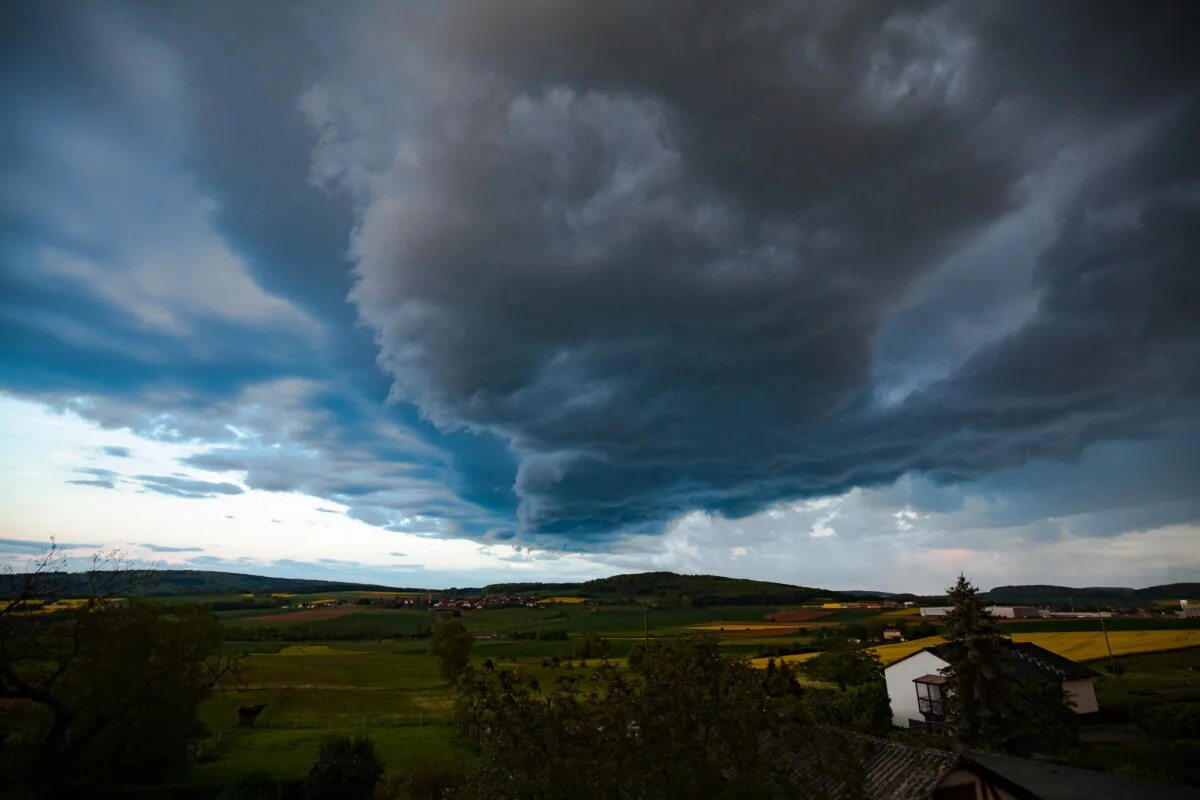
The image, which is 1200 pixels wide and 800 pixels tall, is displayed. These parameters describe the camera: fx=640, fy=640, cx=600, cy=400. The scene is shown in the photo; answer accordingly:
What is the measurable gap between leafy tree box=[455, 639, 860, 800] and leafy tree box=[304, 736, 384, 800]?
34.5 m

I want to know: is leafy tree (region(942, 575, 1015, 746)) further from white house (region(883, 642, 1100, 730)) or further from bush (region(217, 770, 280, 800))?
bush (region(217, 770, 280, 800))

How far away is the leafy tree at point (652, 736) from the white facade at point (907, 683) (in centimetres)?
5857

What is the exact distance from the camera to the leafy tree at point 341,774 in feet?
132

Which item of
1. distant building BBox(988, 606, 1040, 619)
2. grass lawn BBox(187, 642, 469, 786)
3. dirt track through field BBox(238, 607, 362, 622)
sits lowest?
grass lawn BBox(187, 642, 469, 786)

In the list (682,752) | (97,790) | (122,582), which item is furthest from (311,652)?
(682,752)

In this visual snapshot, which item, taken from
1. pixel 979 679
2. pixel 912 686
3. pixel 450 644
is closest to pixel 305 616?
pixel 450 644

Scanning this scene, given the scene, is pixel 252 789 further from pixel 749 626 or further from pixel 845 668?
pixel 749 626

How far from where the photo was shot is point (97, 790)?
41.3m

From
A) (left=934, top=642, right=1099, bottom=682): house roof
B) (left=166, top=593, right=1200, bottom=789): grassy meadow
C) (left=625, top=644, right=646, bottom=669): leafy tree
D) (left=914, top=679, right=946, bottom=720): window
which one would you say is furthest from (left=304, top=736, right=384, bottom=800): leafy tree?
(left=914, top=679, right=946, bottom=720): window

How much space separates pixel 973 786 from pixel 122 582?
46.2 m

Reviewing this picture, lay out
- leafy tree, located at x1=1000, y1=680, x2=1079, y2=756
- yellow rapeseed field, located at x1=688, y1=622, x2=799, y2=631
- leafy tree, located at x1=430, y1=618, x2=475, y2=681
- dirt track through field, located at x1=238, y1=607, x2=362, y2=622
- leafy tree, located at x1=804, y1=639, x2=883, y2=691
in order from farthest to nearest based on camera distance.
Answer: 1. dirt track through field, located at x1=238, y1=607, x2=362, y2=622
2. yellow rapeseed field, located at x1=688, y1=622, x2=799, y2=631
3. leafy tree, located at x1=430, y1=618, x2=475, y2=681
4. leafy tree, located at x1=804, y1=639, x2=883, y2=691
5. leafy tree, located at x1=1000, y1=680, x2=1079, y2=756

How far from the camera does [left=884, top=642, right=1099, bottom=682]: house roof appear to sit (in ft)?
188

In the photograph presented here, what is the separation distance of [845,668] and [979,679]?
25.7 meters

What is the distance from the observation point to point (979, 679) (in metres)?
45.3
